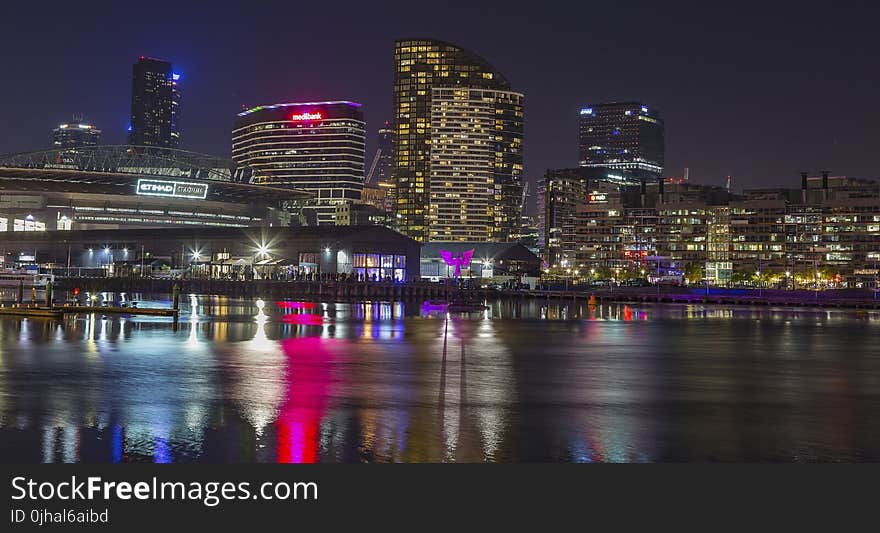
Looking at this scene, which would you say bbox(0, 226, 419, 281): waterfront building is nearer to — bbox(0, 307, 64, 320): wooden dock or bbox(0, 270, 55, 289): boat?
bbox(0, 270, 55, 289): boat

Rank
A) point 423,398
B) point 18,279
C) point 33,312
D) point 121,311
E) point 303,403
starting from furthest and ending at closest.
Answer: point 18,279
point 121,311
point 33,312
point 423,398
point 303,403

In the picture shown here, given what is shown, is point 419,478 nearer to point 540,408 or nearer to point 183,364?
point 540,408

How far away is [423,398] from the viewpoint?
23078mm

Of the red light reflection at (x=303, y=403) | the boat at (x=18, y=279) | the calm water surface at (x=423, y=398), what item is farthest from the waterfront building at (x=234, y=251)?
the red light reflection at (x=303, y=403)

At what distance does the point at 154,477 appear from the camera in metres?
14.0

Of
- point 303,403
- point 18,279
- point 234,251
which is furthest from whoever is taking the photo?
point 234,251

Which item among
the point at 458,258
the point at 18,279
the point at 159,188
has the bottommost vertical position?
the point at 18,279

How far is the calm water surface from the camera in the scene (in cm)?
1653

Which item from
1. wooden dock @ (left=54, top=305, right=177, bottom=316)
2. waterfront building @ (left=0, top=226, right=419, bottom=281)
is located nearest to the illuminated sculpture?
waterfront building @ (left=0, top=226, right=419, bottom=281)

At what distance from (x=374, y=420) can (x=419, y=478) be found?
534cm

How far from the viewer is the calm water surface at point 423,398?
1653 centimetres

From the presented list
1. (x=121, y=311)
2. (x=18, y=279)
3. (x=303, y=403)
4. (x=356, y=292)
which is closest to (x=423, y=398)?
(x=303, y=403)

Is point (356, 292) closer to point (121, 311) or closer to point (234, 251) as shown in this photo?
point (234, 251)

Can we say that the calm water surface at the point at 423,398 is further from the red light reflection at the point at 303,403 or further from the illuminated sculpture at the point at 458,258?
the illuminated sculpture at the point at 458,258
